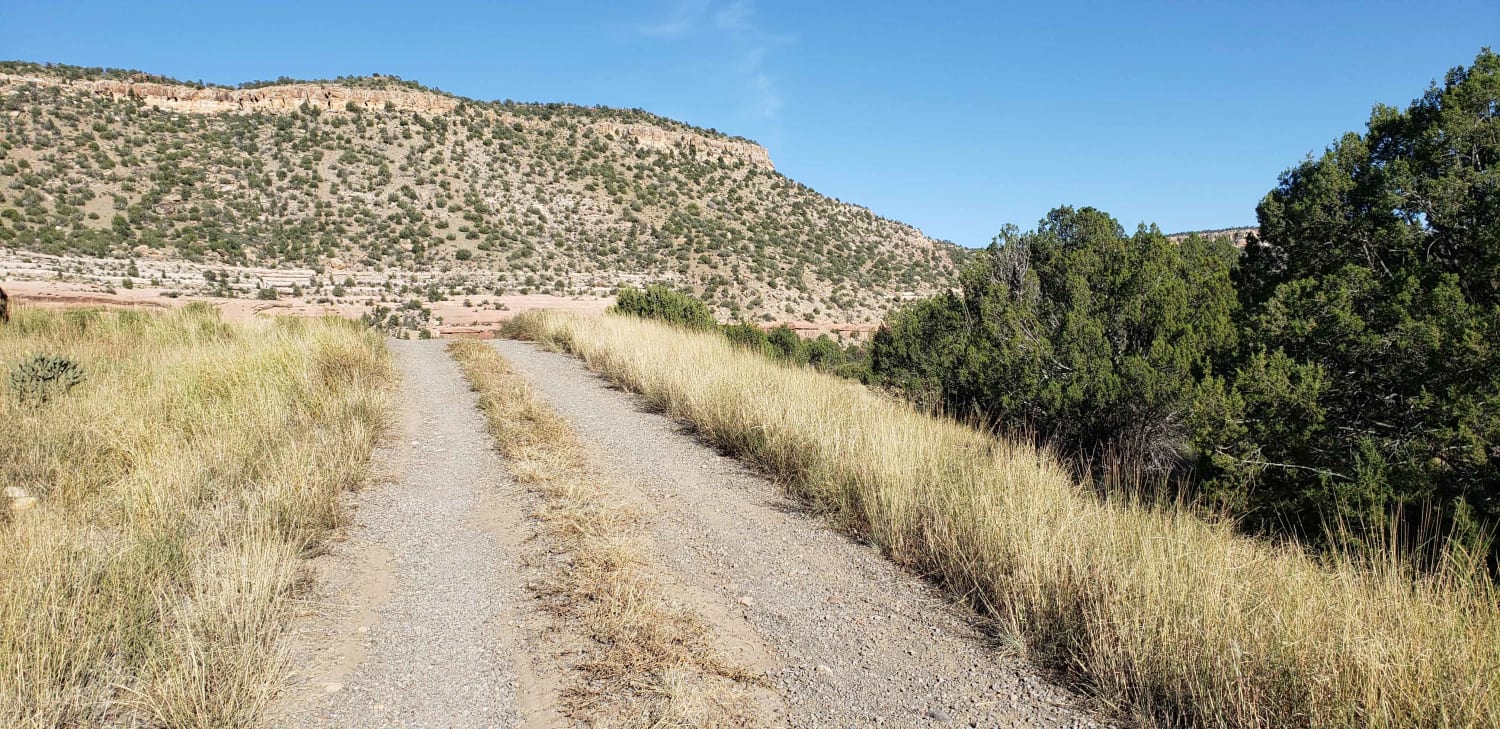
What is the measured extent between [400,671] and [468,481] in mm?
3249

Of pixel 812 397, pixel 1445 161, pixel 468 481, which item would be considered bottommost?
pixel 468 481

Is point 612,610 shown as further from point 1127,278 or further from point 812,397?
point 1127,278

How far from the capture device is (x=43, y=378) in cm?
810

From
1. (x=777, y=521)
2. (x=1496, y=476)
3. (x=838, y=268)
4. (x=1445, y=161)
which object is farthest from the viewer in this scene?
(x=838, y=268)

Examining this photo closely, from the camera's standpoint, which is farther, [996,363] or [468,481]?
[996,363]

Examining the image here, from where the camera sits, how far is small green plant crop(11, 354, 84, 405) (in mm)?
7594

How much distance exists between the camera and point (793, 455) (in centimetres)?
691

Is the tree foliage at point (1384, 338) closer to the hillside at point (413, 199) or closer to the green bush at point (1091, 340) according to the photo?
the green bush at point (1091, 340)

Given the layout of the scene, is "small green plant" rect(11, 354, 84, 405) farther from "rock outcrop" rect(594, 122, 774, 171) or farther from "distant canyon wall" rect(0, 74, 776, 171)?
"rock outcrop" rect(594, 122, 774, 171)

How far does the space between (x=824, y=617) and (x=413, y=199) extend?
47.2 m

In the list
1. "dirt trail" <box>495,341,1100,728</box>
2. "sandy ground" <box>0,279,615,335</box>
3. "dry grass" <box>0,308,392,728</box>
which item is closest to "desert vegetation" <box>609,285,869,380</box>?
"sandy ground" <box>0,279,615,335</box>

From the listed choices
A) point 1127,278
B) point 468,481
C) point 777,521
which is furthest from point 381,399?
point 1127,278

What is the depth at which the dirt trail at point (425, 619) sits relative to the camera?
9.83ft

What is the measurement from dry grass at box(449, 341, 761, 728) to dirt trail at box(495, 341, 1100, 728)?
0.21 metres
